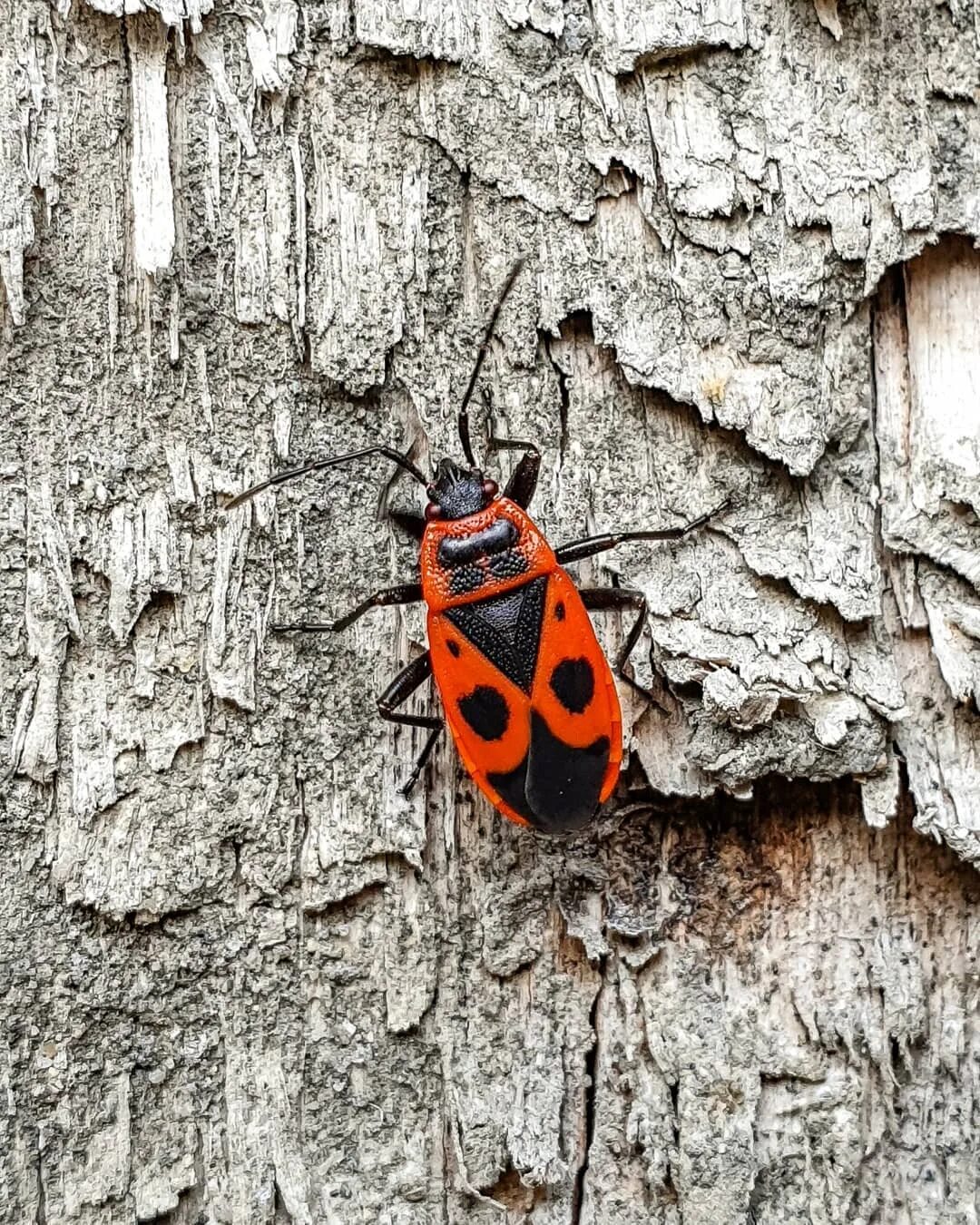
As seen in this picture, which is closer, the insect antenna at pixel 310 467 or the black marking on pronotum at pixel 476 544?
the insect antenna at pixel 310 467

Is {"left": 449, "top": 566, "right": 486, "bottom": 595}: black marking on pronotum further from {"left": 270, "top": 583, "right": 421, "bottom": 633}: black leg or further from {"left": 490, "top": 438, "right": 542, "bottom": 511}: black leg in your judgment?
{"left": 490, "top": 438, "right": 542, "bottom": 511}: black leg

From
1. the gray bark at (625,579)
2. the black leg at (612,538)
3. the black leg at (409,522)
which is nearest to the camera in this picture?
the gray bark at (625,579)

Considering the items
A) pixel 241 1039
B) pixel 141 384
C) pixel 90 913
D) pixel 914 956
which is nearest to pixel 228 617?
pixel 141 384

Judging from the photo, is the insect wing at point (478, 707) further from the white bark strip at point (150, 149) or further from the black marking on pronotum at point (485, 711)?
the white bark strip at point (150, 149)

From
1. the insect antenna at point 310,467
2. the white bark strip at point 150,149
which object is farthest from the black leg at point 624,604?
the white bark strip at point 150,149

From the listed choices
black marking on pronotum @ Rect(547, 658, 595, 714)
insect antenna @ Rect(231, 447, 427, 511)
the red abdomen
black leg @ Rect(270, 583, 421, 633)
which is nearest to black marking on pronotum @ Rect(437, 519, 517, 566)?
the red abdomen

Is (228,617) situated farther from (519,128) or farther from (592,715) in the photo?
(519,128)
